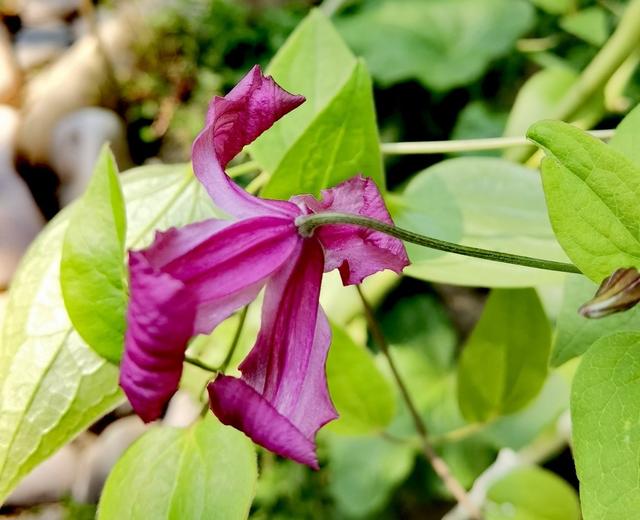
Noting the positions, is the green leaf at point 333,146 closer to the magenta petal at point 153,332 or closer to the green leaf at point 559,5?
the magenta petal at point 153,332

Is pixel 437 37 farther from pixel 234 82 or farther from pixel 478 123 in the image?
pixel 234 82

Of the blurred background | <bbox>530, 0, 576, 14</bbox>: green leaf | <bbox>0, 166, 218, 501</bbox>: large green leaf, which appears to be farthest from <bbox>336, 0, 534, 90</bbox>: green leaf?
<bbox>0, 166, 218, 501</bbox>: large green leaf

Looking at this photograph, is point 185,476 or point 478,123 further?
point 478,123

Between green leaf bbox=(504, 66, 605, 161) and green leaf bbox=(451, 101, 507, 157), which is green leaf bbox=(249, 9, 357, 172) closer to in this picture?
green leaf bbox=(504, 66, 605, 161)

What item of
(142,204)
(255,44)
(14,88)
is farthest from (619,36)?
(14,88)

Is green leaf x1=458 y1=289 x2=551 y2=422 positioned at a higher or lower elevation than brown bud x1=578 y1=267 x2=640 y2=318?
lower

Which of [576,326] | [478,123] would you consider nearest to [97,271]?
[576,326]
